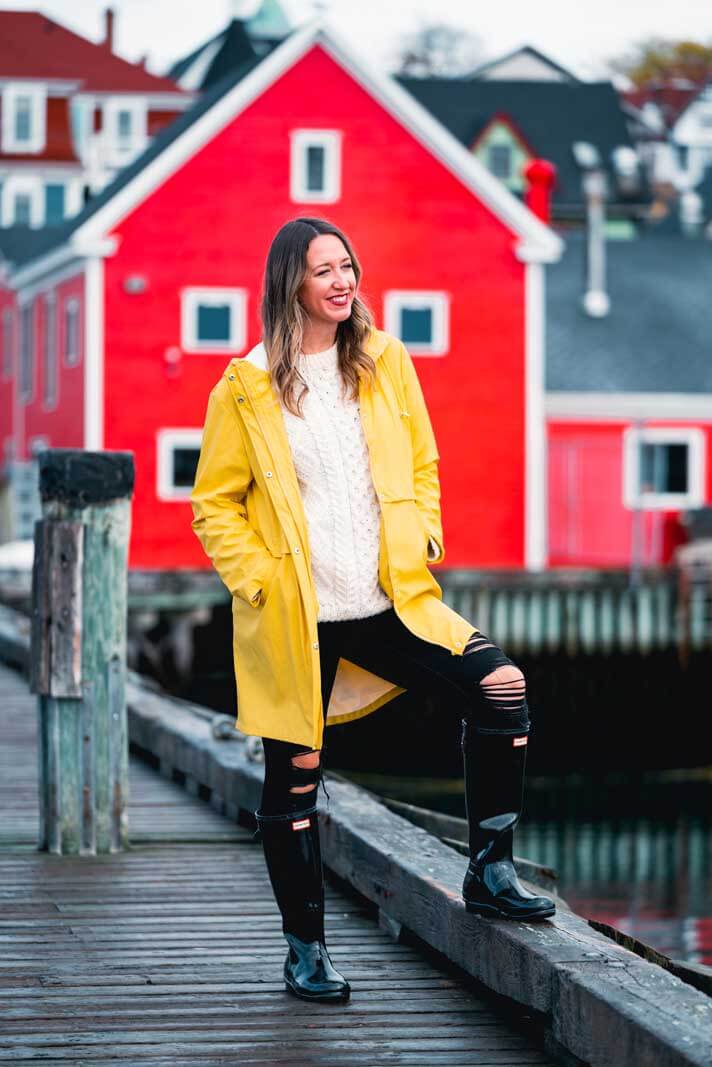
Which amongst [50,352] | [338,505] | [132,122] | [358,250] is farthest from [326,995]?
[132,122]

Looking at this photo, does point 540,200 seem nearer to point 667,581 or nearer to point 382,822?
point 667,581

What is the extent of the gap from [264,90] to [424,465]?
27.6 meters

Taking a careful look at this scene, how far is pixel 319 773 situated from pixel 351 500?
67cm

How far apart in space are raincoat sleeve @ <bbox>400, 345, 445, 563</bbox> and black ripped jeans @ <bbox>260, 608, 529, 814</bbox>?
0.72ft

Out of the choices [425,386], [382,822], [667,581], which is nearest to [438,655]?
[382,822]

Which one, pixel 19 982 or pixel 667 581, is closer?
pixel 19 982

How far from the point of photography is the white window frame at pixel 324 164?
3212cm

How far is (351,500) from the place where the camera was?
4965 mm

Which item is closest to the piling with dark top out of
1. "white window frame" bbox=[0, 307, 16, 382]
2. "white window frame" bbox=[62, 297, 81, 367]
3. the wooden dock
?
the wooden dock

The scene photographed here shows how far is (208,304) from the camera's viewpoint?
32219 mm

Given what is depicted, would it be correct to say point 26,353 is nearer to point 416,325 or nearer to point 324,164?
Result: point 324,164

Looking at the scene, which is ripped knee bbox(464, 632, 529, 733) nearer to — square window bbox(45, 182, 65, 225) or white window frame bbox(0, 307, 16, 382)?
white window frame bbox(0, 307, 16, 382)

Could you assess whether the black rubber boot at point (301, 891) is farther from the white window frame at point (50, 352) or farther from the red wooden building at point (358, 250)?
the white window frame at point (50, 352)

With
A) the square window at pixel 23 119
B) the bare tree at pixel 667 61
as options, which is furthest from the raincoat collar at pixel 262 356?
the bare tree at pixel 667 61
